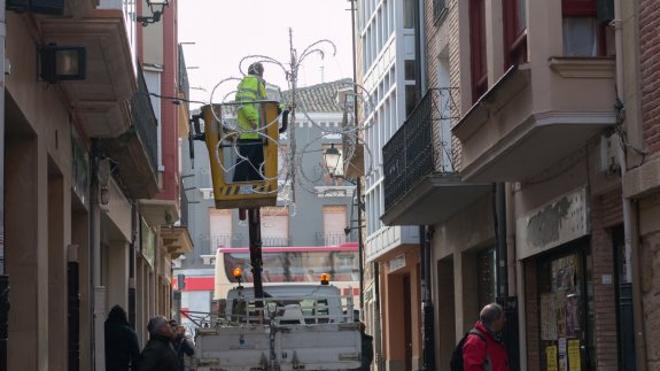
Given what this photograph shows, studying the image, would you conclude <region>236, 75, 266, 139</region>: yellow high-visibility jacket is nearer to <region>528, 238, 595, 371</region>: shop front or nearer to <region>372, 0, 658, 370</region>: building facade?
<region>372, 0, 658, 370</region>: building facade

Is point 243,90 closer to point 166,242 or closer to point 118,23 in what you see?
point 118,23

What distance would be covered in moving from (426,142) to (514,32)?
615 centimetres

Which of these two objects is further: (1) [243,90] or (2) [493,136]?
(1) [243,90]

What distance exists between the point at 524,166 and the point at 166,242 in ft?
79.4

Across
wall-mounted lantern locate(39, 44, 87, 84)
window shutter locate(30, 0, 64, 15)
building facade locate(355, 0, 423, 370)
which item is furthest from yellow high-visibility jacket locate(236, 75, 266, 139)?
window shutter locate(30, 0, 64, 15)

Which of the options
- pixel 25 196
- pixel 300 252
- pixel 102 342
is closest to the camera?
pixel 25 196

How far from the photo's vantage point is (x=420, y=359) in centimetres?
3164

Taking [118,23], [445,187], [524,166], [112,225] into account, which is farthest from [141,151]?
[118,23]

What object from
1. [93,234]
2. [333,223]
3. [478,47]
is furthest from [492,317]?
[333,223]

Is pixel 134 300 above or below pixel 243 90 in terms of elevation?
below

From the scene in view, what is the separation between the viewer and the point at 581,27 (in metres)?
16.3

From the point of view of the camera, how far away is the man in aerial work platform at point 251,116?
19.7 m

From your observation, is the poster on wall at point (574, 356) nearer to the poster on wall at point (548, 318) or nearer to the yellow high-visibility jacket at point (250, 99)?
the poster on wall at point (548, 318)

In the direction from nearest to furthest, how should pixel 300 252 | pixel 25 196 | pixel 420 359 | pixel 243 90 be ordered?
1. pixel 25 196
2. pixel 243 90
3. pixel 420 359
4. pixel 300 252
